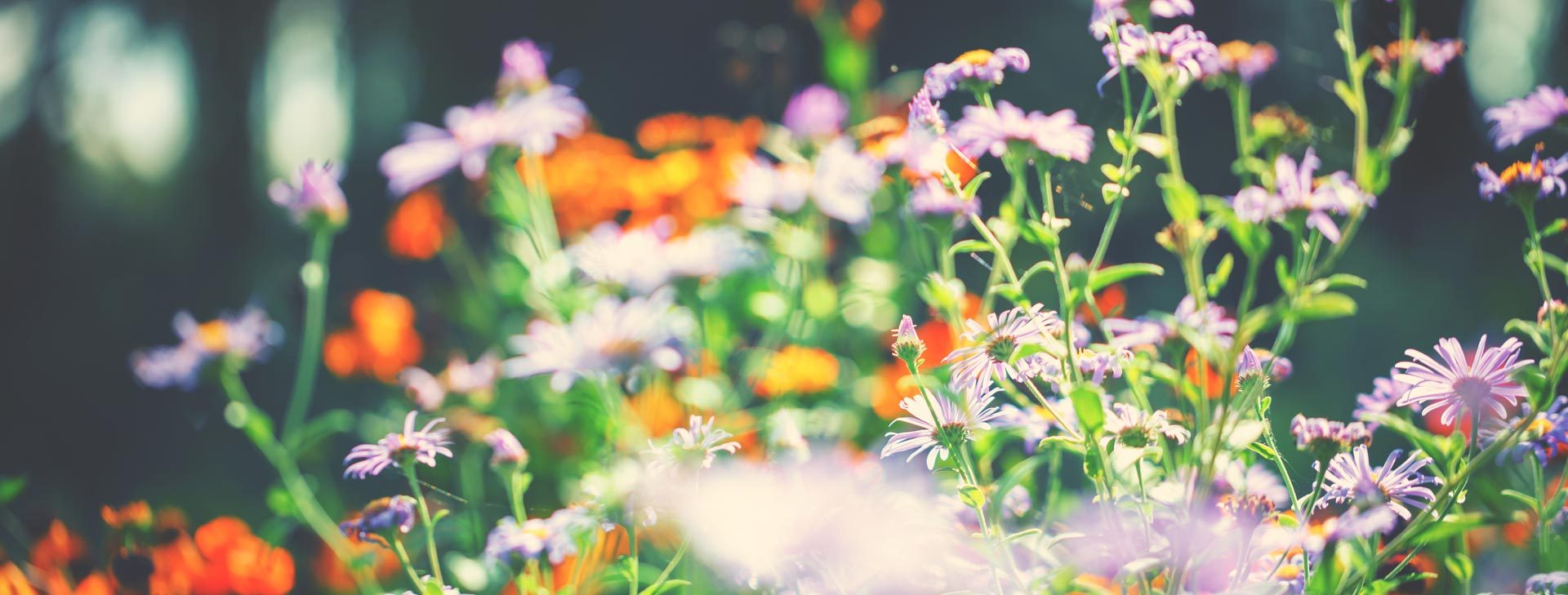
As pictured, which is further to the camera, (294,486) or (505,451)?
(294,486)

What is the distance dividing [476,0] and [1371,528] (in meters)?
2.09

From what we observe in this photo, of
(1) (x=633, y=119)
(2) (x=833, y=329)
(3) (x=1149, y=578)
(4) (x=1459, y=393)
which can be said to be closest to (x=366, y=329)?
(2) (x=833, y=329)

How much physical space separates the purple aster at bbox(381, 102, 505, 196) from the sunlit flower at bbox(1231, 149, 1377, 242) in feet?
1.46

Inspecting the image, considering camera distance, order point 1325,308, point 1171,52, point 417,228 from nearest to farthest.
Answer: point 1325,308 < point 1171,52 < point 417,228

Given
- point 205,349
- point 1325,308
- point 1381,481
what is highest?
point 1325,308

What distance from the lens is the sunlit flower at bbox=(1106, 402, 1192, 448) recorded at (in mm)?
446

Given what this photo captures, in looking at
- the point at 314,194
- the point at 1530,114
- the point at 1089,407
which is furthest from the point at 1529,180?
the point at 314,194

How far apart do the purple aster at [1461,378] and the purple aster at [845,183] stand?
303mm

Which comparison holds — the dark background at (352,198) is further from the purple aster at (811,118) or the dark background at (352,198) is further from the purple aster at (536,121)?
the purple aster at (536,121)

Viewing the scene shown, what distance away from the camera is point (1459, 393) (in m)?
0.46

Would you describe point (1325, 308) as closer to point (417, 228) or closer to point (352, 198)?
point (417, 228)

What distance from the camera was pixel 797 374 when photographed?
0.85m

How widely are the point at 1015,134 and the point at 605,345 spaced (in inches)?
10.3

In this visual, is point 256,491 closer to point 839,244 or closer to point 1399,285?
point 839,244
